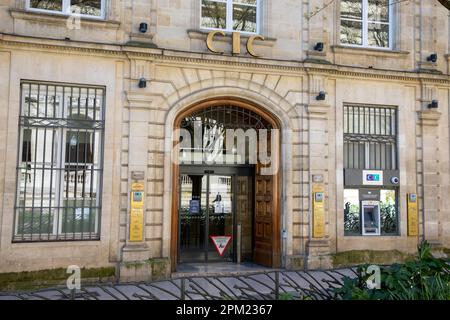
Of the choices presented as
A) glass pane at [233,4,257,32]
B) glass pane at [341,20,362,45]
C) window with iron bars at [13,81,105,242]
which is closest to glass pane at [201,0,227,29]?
glass pane at [233,4,257,32]

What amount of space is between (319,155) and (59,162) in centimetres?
591

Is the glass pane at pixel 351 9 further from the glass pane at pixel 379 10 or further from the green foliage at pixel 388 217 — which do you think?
the green foliage at pixel 388 217

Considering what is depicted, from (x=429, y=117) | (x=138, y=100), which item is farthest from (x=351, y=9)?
(x=138, y=100)

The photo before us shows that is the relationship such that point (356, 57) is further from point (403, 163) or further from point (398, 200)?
point (398, 200)

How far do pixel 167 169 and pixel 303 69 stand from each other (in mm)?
4041

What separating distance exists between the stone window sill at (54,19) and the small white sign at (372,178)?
22.8 ft

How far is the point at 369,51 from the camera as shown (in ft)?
40.7

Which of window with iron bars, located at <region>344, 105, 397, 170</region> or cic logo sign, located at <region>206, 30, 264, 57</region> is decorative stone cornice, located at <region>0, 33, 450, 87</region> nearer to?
cic logo sign, located at <region>206, 30, 264, 57</region>

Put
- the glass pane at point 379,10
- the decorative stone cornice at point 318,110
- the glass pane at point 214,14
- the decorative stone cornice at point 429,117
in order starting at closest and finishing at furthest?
the glass pane at point 214,14 → the decorative stone cornice at point 318,110 → the decorative stone cornice at point 429,117 → the glass pane at point 379,10

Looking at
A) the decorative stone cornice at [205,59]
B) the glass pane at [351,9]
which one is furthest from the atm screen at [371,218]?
the glass pane at [351,9]

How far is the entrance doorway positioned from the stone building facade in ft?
1.74

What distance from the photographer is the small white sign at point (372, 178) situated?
12.2 meters

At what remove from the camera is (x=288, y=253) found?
11352 mm
